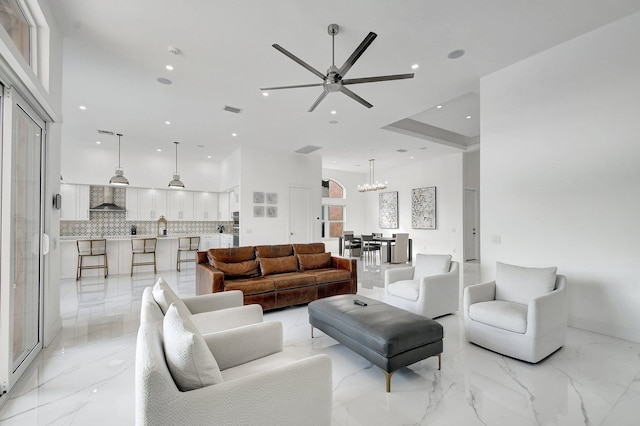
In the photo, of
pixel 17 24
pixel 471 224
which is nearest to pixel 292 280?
pixel 17 24

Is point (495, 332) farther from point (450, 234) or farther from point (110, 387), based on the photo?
point (450, 234)

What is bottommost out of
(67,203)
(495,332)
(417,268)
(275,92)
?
(495,332)

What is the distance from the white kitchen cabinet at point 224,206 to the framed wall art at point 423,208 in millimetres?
5982

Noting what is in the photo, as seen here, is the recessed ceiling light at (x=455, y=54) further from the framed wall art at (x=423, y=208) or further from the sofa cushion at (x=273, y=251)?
the framed wall art at (x=423, y=208)

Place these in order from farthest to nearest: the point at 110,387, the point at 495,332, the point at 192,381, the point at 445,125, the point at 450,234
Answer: the point at 450,234, the point at 445,125, the point at 495,332, the point at 110,387, the point at 192,381

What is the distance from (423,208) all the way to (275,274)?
6.53 metres

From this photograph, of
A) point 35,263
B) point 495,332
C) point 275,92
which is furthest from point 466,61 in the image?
point 35,263

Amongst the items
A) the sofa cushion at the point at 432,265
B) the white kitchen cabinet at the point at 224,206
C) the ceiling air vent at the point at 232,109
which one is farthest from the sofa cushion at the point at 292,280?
the white kitchen cabinet at the point at 224,206

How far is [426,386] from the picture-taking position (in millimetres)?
Answer: 2297

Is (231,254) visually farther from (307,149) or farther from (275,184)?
(307,149)

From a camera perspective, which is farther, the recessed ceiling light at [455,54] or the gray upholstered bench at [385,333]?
the recessed ceiling light at [455,54]

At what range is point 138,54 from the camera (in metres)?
3.54

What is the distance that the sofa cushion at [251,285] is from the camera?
12.8ft

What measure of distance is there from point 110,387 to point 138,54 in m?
3.55
